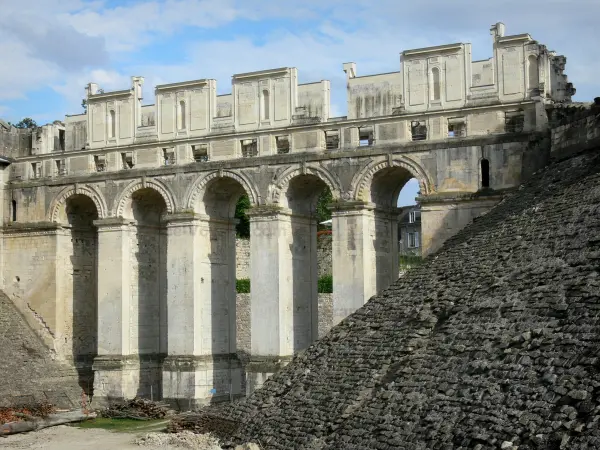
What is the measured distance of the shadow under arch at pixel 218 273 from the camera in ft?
94.3

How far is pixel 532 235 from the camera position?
1889 cm

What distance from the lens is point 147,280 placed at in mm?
30859

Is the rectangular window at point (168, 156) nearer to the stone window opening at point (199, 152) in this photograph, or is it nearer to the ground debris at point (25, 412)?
the stone window opening at point (199, 152)

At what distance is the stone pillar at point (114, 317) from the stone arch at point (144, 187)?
402 millimetres

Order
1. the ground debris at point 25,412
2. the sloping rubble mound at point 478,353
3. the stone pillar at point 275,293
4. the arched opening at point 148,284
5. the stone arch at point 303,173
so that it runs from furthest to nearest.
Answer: the arched opening at point 148,284 < the stone pillar at point 275,293 < the stone arch at point 303,173 < the ground debris at point 25,412 < the sloping rubble mound at point 478,353

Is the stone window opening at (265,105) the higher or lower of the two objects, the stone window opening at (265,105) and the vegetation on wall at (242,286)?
the higher

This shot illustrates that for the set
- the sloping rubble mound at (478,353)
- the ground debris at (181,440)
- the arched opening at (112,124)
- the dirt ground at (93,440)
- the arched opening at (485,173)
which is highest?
the arched opening at (112,124)

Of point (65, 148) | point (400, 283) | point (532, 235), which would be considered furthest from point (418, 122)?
point (65, 148)

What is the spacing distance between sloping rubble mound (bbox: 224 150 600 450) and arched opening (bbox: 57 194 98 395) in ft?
38.0

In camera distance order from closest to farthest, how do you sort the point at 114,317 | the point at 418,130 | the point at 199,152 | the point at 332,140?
the point at 418,130, the point at 332,140, the point at 199,152, the point at 114,317

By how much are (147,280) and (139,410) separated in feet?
15.8

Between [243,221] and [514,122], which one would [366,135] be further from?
[243,221]

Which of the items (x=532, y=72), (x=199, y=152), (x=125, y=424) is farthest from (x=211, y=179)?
(x=532, y=72)

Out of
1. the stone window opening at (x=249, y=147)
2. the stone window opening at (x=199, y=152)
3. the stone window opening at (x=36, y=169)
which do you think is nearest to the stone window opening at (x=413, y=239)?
the stone window opening at (x=36, y=169)
